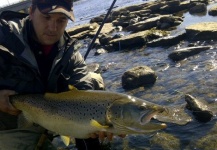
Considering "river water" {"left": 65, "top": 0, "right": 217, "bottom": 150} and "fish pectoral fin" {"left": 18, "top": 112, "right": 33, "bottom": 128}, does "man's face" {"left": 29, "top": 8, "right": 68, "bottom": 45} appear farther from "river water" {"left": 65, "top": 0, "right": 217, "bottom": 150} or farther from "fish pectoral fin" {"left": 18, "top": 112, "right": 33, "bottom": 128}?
"river water" {"left": 65, "top": 0, "right": 217, "bottom": 150}

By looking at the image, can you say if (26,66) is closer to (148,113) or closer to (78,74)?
(78,74)

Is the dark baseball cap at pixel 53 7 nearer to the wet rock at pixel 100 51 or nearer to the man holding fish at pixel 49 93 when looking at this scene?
the man holding fish at pixel 49 93

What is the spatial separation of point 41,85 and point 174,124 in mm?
2878

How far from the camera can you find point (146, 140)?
5496 mm

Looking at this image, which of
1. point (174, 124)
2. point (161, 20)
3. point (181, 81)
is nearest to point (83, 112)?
point (174, 124)

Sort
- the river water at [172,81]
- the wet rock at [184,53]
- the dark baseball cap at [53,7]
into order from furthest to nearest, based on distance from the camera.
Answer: the wet rock at [184,53]
the river water at [172,81]
the dark baseball cap at [53,7]

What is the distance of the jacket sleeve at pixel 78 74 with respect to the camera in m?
4.27

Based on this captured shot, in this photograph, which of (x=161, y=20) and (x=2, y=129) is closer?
(x=2, y=129)

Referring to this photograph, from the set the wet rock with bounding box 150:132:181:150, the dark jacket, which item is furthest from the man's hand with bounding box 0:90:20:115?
the wet rock with bounding box 150:132:181:150

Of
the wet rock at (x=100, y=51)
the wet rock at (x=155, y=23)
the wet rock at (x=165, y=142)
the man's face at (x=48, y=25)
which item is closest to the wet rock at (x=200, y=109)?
the wet rock at (x=165, y=142)

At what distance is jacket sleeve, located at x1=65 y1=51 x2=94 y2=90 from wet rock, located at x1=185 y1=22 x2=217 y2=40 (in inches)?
315

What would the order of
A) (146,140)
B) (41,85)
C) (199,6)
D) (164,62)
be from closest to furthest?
(41,85), (146,140), (164,62), (199,6)

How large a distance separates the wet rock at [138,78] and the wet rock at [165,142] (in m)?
2.81

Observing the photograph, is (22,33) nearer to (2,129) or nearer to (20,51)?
(20,51)
